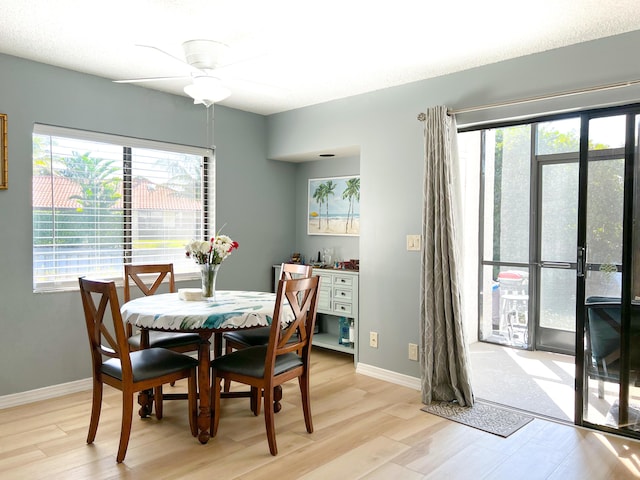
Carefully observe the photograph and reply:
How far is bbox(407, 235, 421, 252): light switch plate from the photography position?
12.4ft

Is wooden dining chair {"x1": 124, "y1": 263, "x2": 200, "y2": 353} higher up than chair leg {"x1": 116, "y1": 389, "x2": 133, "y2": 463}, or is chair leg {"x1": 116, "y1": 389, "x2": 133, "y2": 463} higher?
wooden dining chair {"x1": 124, "y1": 263, "x2": 200, "y2": 353}

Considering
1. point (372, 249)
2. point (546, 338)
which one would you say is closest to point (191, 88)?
point (372, 249)

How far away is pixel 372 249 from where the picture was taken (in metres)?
4.11

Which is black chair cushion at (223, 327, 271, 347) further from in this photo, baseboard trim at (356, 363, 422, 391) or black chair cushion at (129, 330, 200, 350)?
baseboard trim at (356, 363, 422, 391)

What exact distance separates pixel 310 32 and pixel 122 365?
85.2 inches

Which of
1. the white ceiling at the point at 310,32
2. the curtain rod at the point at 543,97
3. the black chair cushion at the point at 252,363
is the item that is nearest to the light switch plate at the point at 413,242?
the curtain rod at the point at 543,97

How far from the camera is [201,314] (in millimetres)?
2686

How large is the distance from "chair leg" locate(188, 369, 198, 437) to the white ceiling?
1.91 m

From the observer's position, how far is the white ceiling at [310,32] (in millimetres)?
2518

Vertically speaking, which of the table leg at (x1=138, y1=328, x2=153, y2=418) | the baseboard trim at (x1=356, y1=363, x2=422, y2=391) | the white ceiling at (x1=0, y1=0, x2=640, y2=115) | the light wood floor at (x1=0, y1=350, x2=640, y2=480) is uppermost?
the white ceiling at (x1=0, y1=0, x2=640, y2=115)

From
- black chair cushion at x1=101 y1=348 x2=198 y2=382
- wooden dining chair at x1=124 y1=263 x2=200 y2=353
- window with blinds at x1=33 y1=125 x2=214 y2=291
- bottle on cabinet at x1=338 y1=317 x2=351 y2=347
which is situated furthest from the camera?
bottle on cabinet at x1=338 y1=317 x2=351 y2=347

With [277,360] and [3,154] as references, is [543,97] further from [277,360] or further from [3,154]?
[3,154]

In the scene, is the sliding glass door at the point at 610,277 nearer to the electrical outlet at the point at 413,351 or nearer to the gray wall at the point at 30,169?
the electrical outlet at the point at 413,351

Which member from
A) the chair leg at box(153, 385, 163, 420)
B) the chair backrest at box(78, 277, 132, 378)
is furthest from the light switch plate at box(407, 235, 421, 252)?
the chair backrest at box(78, 277, 132, 378)
